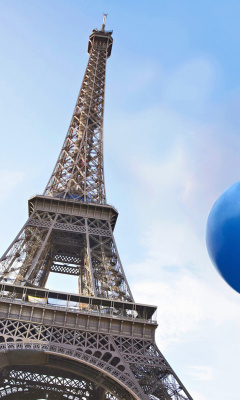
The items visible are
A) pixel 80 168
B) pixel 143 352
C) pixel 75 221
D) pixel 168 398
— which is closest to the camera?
pixel 168 398

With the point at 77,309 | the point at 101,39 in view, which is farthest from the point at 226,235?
the point at 101,39

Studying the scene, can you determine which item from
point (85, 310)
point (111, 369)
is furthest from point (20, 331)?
point (111, 369)

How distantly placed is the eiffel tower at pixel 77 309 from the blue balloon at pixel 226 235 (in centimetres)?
1487

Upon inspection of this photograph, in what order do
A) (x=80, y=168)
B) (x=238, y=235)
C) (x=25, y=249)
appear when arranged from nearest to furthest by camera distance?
(x=238, y=235) < (x=25, y=249) < (x=80, y=168)

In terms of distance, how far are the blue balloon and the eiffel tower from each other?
1487 cm

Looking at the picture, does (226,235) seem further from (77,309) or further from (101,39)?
(101,39)

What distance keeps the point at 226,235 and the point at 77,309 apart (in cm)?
1894

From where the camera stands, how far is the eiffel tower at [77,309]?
21.9m

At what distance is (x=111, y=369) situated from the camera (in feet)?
69.6

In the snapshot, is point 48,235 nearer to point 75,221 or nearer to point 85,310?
point 75,221

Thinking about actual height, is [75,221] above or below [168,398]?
above

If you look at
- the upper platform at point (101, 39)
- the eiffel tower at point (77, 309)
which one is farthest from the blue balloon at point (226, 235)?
the upper platform at point (101, 39)

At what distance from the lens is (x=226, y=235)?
7.08 meters

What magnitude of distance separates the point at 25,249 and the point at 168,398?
1417 centimetres
